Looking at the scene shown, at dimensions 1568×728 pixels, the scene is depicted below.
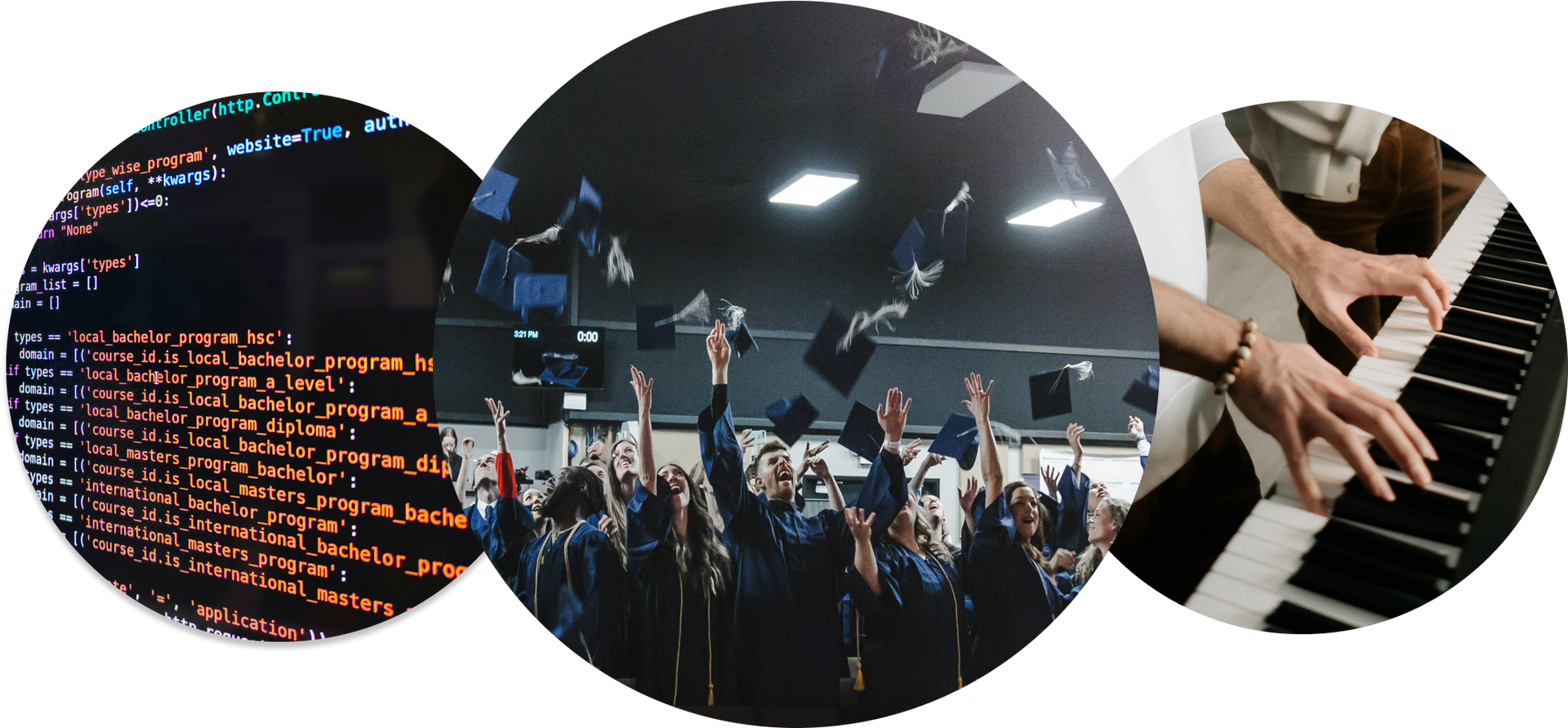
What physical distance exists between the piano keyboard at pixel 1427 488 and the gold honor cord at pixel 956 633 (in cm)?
77

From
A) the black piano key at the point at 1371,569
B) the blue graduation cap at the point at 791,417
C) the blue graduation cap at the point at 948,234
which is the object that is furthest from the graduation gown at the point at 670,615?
the black piano key at the point at 1371,569

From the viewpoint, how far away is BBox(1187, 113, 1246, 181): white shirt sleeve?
2250 mm

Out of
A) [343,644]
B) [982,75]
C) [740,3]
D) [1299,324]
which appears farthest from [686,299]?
[1299,324]

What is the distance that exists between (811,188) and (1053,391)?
657 mm

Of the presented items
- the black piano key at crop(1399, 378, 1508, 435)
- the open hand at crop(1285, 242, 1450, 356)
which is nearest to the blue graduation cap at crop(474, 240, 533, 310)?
the open hand at crop(1285, 242, 1450, 356)

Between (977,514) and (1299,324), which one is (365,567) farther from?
(1299,324)

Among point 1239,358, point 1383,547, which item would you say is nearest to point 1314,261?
point 1239,358

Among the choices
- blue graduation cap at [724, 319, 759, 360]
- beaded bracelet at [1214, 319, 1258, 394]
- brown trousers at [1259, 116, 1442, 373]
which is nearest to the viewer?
blue graduation cap at [724, 319, 759, 360]

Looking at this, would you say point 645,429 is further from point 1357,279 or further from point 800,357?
point 1357,279

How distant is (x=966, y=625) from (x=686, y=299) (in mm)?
892

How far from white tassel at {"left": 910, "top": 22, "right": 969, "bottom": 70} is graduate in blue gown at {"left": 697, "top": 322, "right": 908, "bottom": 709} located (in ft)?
2.27

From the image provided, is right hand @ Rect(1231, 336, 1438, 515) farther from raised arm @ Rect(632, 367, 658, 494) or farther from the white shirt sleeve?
raised arm @ Rect(632, 367, 658, 494)

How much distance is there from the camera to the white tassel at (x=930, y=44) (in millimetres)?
1822

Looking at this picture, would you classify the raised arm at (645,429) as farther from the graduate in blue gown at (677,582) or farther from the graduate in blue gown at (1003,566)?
the graduate in blue gown at (1003,566)
